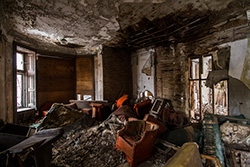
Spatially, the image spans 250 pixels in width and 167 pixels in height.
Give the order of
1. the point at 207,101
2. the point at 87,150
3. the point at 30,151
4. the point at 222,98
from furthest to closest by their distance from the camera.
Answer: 1. the point at 207,101
2. the point at 222,98
3. the point at 87,150
4. the point at 30,151

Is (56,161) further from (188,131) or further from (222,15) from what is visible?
(222,15)

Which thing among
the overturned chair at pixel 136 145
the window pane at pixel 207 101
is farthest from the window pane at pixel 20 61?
the window pane at pixel 207 101

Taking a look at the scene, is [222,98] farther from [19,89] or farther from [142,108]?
[19,89]

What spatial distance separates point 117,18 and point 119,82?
3871mm

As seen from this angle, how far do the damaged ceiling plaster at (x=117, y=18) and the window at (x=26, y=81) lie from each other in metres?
0.83

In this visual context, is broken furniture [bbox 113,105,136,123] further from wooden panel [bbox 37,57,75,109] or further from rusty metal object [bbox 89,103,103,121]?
wooden panel [bbox 37,57,75,109]

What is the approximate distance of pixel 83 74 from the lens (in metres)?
6.66

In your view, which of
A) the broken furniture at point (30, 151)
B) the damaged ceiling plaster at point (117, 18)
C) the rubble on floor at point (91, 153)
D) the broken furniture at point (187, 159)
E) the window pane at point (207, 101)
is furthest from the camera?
the window pane at point (207, 101)

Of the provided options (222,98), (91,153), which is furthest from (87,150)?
(222,98)

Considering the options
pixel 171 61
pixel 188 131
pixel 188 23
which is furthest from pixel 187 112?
pixel 188 23

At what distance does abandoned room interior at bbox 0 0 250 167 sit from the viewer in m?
2.38

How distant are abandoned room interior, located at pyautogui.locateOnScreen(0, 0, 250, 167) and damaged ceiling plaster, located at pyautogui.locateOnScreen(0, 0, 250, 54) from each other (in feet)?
0.10

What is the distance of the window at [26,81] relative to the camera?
5.08 m

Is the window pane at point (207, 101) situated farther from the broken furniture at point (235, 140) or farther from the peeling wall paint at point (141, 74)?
the broken furniture at point (235, 140)
